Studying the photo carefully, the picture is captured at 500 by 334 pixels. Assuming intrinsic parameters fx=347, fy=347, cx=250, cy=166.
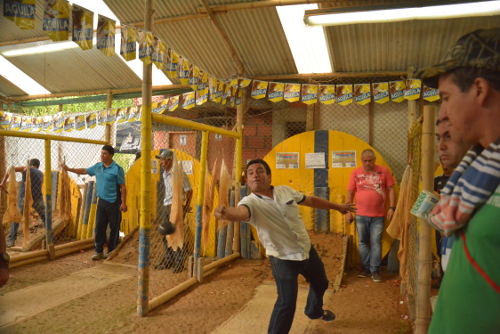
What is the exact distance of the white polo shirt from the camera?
120 inches

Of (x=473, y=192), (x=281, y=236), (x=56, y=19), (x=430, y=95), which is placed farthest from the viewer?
(x=430, y=95)

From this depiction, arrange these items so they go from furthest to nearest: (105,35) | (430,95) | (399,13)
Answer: (430,95) < (399,13) < (105,35)

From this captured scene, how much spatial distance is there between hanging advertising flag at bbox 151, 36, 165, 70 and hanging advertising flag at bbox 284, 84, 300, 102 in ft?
9.20

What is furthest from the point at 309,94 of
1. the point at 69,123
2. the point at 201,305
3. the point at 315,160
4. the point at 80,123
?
the point at 69,123

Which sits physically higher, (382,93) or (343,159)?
(382,93)

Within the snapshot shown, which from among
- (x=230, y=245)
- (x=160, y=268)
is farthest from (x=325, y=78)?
(x=160, y=268)

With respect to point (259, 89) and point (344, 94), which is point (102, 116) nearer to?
point (259, 89)

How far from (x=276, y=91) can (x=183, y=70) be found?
7.08ft

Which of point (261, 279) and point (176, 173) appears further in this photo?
point (261, 279)

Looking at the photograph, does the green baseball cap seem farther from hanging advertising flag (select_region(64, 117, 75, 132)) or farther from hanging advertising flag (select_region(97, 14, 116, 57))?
hanging advertising flag (select_region(64, 117, 75, 132))

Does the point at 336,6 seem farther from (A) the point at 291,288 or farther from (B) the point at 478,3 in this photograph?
(A) the point at 291,288

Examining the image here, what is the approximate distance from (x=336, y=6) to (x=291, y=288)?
4.54 m

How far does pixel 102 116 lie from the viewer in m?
8.23

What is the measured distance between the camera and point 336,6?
18.1 feet
